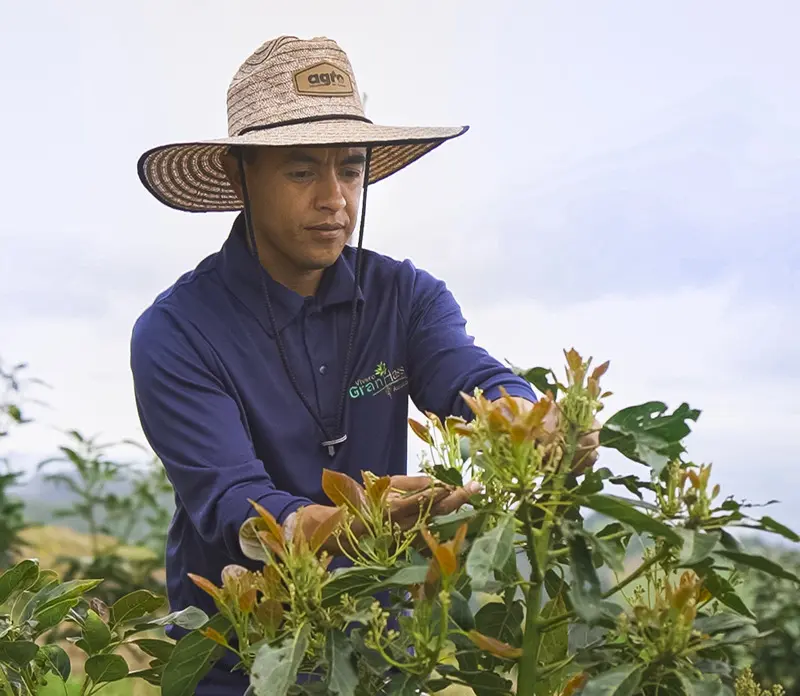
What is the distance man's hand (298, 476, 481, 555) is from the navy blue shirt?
546 millimetres

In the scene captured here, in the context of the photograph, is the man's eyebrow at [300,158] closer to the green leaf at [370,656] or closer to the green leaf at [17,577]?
the green leaf at [17,577]

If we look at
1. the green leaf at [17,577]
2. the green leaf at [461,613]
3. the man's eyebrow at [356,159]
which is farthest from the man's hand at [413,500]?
the man's eyebrow at [356,159]

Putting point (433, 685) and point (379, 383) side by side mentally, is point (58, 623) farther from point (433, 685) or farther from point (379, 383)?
point (379, 383)

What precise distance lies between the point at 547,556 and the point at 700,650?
8.1 inches

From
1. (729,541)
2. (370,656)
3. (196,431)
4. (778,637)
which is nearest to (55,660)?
(196,431)

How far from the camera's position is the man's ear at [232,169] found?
2.12 meters

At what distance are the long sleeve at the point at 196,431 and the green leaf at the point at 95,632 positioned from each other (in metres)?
0.20

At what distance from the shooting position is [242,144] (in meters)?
1.89

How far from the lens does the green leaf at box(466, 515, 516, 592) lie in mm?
1011

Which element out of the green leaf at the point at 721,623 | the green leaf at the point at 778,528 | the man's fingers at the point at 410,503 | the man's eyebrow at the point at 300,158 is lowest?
the green leaf at the point at 721,623

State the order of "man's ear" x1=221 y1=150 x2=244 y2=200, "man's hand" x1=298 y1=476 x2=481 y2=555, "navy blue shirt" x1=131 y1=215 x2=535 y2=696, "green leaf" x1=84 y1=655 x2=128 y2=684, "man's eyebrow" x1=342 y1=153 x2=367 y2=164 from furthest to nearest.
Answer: "man's ear" x1=221 y1=150 x2=244 y2=200 < "man's eyebrow" x1=342 y1=153 x2=367 y2=164 < "navy blue shirt" x1=131 y1=215 x2=535 y2=696 < "green leaf" x1=84 y1=655 x2=128 y2=684 < "man's hand" x1=298 y1=476 x2=481 y2=555

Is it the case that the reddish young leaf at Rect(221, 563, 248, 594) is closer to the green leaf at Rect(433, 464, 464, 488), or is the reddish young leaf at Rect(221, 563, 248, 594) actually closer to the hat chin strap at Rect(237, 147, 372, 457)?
the green leaf at Rect(433, 464, 464, 488)

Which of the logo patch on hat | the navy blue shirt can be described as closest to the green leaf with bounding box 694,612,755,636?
the navy blue shirt

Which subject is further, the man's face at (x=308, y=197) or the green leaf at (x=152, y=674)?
the man's face at (x=308, y=197)
